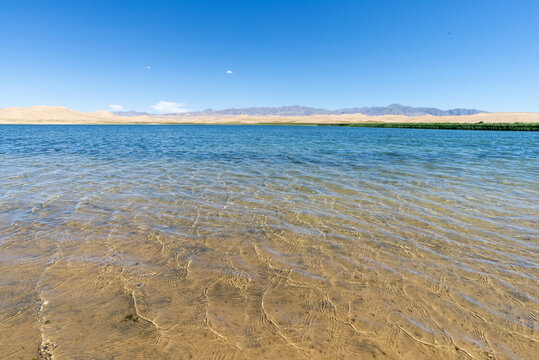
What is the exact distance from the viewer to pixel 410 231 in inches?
234

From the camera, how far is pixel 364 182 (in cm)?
1099

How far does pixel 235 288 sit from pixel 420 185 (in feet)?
30.5

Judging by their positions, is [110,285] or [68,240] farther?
[68,240]

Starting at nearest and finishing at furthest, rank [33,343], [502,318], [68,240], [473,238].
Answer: [33,343] → [502,318] → [68,240] → [473,238]

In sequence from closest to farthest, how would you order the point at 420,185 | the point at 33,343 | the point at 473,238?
1. the point at 33,343
2. the point at 473,238
3. the point at 420,185

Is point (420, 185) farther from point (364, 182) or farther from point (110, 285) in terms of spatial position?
point (110, 285)

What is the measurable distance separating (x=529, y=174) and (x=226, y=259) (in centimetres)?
1625

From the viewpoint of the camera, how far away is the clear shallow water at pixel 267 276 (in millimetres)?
2895

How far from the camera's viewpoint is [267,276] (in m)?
4.15

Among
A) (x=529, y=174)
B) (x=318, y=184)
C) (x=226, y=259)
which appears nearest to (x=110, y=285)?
(x=226, y=259)

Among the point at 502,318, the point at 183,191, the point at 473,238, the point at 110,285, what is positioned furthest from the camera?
the point at 183,191

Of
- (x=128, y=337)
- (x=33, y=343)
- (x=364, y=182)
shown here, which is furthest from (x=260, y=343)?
(x=364, y=182)

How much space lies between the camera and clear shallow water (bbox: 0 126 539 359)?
9.50ft

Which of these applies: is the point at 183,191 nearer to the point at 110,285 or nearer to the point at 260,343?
the point at 110,285
